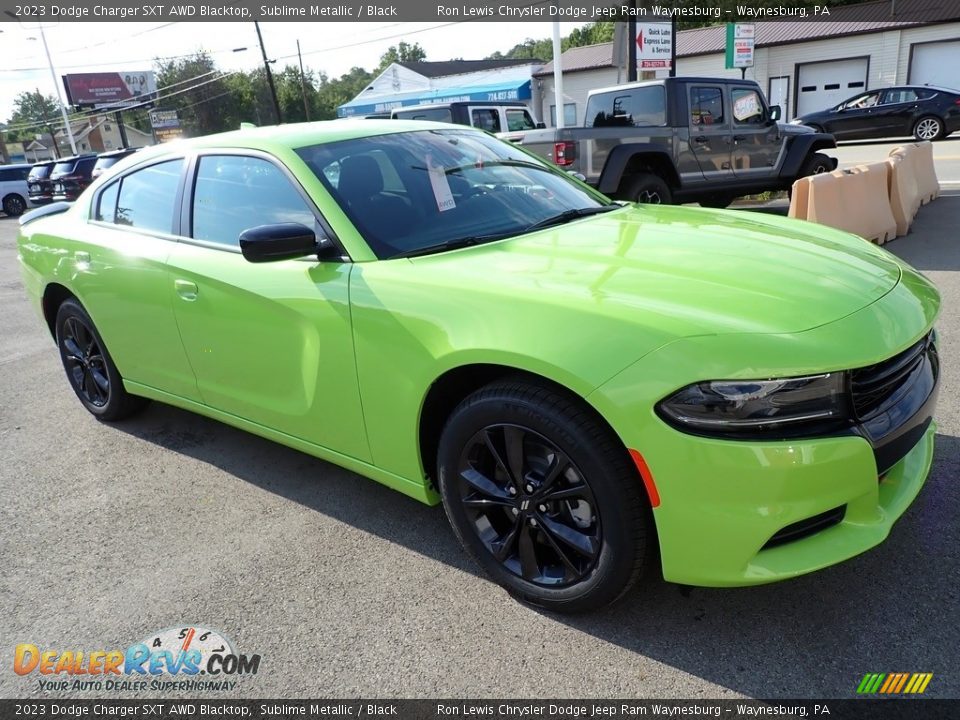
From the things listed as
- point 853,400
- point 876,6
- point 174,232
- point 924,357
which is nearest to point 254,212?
point 174,232

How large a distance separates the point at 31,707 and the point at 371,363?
154cm

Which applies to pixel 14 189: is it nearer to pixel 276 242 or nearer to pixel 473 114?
pixel 473 114

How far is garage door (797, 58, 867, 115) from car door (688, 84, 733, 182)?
2485 centimetres

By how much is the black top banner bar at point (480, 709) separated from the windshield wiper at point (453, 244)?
60.6 inches

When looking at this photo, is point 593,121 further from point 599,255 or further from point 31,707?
point 31,707

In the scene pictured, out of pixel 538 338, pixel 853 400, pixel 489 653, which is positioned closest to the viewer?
pixel 853 400

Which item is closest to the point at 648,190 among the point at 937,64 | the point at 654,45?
the point at 654,45

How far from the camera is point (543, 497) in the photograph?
7.52 feet

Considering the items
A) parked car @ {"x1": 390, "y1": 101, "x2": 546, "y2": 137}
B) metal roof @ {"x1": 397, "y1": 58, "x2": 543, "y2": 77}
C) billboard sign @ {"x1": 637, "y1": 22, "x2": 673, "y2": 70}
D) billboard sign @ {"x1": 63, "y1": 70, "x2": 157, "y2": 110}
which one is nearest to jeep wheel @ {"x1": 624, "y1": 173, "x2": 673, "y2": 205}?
parked car @ {"x1": 390, "y1": 101, "x2": 546, "y2": 137}

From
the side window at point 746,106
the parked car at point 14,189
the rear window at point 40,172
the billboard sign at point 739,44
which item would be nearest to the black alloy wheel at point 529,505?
the side window at point 746,106

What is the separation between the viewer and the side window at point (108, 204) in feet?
13.0

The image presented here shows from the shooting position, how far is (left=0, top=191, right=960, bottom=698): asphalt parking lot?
2176 mm

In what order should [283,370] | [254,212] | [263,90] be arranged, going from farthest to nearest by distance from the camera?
[263,90], [254,212], [283,370]

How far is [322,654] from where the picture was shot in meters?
2.36
